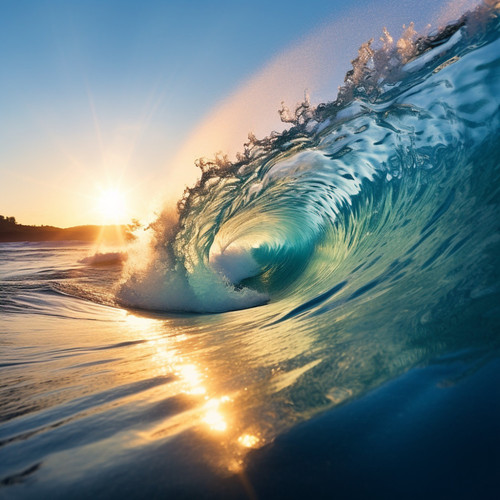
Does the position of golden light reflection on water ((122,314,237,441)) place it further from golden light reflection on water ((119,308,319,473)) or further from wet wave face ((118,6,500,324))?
wet wave face ((118,6,500,324))

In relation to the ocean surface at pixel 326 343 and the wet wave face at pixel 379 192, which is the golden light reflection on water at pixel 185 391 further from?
the wet wave face at pixel 379 192

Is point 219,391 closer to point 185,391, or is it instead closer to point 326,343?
point 185,391

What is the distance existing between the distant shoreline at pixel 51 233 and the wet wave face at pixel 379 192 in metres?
33.2

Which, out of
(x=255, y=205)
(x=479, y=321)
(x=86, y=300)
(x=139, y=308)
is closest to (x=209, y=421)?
→ (x=479, y=321)

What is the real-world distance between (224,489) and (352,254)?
473cm

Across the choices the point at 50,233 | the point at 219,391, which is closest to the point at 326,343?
the point at 219,391

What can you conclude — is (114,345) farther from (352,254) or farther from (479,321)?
(352,254)

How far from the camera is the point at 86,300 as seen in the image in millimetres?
5871

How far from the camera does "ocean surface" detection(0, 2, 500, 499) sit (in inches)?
34.2

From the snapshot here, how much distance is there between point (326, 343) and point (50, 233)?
172 ft

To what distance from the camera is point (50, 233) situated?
46.6 m

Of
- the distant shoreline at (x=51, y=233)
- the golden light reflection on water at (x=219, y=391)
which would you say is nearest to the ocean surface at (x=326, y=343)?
the golden light reflection on water at (x=219, y=391)

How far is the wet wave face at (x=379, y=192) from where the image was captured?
2.72 meters

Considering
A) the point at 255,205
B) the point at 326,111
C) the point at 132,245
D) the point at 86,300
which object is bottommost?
the point at 86,300
